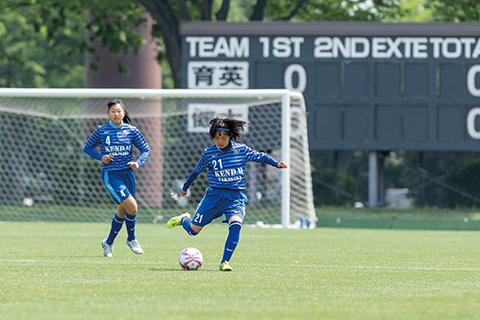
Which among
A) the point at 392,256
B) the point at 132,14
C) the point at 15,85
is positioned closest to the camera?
the point at 392,256

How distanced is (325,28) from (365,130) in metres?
2.42

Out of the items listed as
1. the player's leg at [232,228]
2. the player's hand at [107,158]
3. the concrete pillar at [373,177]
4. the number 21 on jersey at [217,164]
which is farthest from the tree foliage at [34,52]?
the player's leg at [232,228]

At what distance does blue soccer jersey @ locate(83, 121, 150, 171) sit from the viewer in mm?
8422

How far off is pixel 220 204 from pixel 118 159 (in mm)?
1676

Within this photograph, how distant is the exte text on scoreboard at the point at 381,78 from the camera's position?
53.8 feet

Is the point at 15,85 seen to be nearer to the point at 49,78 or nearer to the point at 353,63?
the point at 49,78

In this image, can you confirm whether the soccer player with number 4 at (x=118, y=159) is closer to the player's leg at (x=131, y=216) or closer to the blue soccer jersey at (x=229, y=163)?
the player's leg at (x=131, y=216)

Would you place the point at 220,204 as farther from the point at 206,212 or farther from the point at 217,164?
the point at 217,164

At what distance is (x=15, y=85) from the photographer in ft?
108

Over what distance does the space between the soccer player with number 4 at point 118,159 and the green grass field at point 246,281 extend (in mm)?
413

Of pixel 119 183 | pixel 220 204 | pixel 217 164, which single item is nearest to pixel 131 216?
pixel 119 183

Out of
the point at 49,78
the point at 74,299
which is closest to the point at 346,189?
the point at 49,78

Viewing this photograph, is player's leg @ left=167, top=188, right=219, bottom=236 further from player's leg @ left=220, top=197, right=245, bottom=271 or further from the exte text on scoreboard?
the exte text on scoreboard

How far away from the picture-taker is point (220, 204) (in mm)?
7297
